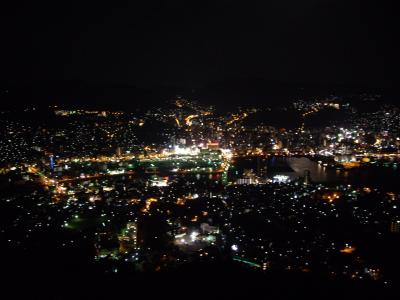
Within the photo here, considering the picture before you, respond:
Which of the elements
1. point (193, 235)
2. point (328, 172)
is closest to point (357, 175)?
point (328, 172)

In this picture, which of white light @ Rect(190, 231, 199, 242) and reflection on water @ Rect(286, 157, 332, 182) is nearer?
white light @ Rect(190, 231, 199, 242)

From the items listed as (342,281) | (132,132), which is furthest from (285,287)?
(132,132)

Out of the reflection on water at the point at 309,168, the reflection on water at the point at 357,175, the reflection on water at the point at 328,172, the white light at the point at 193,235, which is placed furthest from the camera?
the reflection on water at the point at 309,168

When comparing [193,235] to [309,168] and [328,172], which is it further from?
[309,168]

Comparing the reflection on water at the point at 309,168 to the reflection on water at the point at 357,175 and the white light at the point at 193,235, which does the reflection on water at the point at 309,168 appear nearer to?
the reflection on water at the point at 357,175

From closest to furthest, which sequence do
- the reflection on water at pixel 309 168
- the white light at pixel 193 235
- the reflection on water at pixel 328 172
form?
1. the white light at pixel 193 235
2. the reflection on water at pixel 328 172
3. the reflection on water at pixel 309 168

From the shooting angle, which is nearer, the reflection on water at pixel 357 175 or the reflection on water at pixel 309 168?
the reflection on water at pixel 357 175

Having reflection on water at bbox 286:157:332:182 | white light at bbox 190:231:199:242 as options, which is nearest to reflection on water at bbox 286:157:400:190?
reflection on water at bbox 286:157:332:182

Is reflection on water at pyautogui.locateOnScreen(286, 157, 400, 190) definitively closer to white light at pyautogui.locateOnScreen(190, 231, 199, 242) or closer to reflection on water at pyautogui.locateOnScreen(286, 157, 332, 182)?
reflection on water at pyautogui.locateOnScreen(286, 157, 332, 182)

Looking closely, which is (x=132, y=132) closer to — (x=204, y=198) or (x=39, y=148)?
(x=39, y=148)

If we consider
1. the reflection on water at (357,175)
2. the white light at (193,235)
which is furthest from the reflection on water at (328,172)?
the white light at (193,235)

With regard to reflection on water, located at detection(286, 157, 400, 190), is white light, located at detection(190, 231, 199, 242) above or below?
below
